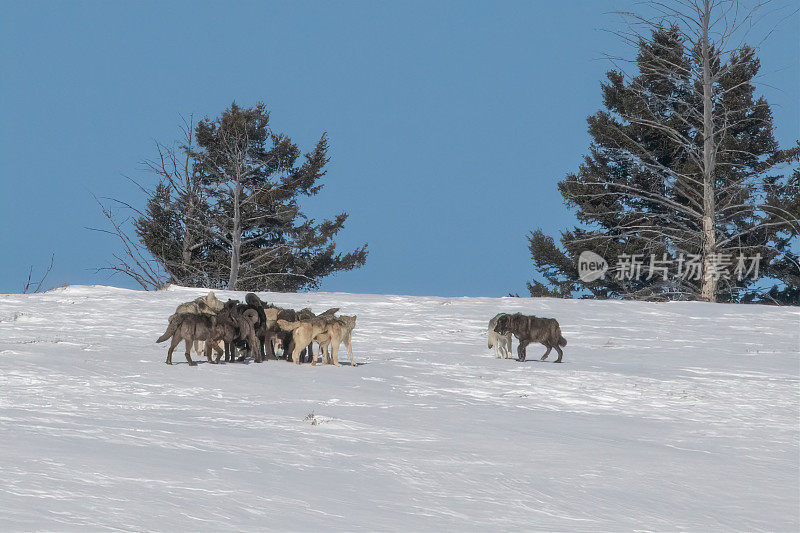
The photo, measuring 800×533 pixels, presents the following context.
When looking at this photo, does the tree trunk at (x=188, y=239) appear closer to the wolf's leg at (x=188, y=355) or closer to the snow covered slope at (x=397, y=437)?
the snow covered slope at (x=397, y=437)

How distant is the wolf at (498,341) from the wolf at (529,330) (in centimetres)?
12

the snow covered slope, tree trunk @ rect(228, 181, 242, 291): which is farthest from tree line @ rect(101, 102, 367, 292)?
the snow covered slope

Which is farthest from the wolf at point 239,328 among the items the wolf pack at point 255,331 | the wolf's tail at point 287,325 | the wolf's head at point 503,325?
the wolf's head at point 503,325

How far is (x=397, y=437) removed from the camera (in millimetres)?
6371

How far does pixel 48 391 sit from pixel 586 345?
8.13 m

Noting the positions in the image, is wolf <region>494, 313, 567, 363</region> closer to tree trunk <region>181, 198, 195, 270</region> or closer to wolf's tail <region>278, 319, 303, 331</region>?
wolf's tail <region>278, 319, 303, 331</region>

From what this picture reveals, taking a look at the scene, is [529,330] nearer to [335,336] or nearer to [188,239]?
[335,336]

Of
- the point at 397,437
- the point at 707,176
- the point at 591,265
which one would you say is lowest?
the point at 397,437

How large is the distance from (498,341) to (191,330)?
397 centimetres

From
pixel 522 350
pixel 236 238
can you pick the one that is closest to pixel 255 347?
pixel 522 350

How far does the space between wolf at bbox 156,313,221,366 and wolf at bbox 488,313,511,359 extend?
356 cm

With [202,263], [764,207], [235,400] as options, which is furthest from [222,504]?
[202,263]

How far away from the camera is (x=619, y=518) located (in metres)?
4.58

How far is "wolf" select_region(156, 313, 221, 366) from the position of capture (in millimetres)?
9422
